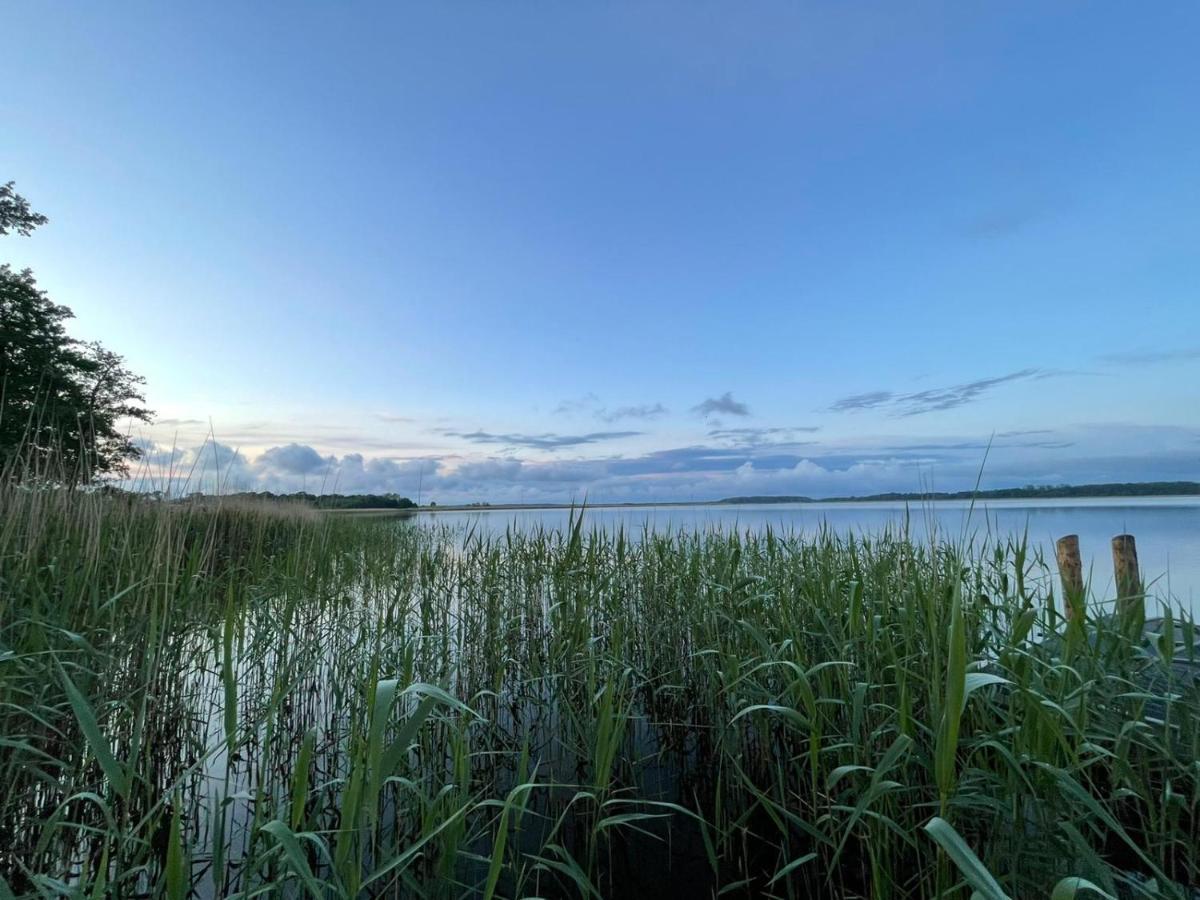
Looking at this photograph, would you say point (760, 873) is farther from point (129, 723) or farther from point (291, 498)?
point (291, 498)

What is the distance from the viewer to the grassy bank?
176 centimetres

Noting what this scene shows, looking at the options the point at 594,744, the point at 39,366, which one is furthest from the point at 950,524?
the point at 39,366

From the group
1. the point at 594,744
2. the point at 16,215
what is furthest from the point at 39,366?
the point at 594,744

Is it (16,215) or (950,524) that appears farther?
(16,215)

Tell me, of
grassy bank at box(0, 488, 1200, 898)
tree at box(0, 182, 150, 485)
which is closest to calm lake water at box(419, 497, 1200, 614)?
grassy bank at box(0, 488, 1200, 898)

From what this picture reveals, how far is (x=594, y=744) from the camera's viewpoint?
9.52ft

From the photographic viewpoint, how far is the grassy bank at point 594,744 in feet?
5.78

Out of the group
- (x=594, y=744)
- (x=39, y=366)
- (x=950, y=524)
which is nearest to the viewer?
(x=594, y=744)

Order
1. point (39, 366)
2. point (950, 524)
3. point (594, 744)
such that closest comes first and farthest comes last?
point (594, 744), point (950, 524), point (39, 366)

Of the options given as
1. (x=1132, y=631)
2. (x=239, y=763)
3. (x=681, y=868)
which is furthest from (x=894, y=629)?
(x=239, y=763)

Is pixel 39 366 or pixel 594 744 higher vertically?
pixel 39 366

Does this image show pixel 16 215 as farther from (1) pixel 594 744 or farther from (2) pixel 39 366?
(1) pixel 594 744

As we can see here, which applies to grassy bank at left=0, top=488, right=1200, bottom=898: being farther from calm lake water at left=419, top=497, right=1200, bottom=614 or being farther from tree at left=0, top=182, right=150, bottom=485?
tree at left=0, top=182, right=150, bottom=485

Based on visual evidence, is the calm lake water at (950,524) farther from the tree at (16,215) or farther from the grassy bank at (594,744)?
the tree at (16,215)
